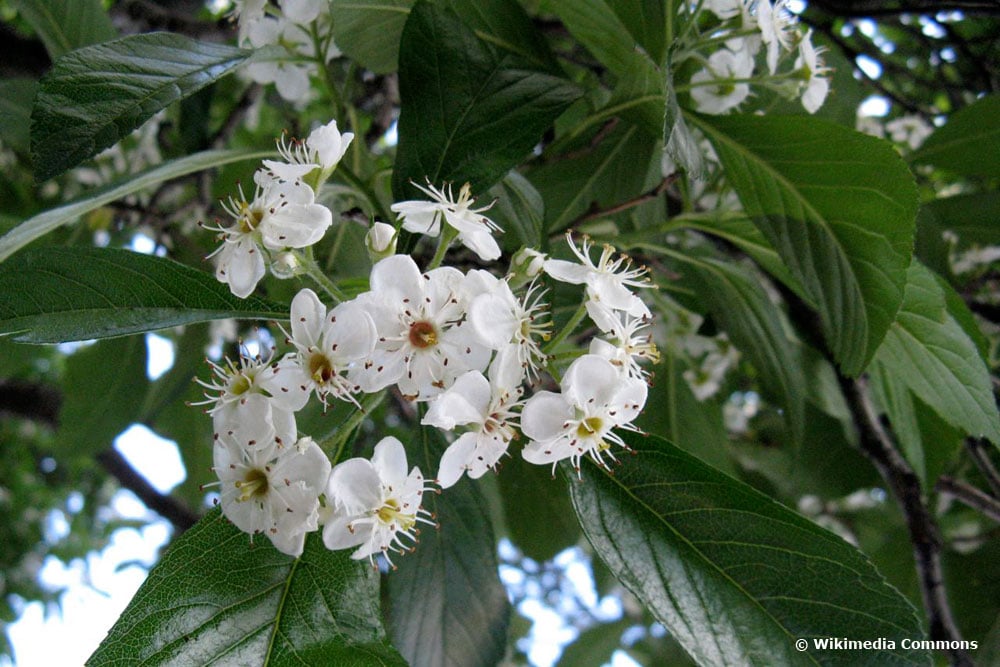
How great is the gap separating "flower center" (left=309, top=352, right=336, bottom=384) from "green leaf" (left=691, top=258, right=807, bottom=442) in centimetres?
72

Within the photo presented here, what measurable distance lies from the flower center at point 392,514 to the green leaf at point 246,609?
75 millimetres

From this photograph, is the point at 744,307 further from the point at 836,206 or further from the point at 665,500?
the point at 665,500

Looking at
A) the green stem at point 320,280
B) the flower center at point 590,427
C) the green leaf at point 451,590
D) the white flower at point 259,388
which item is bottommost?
the green leaf at point 451,590

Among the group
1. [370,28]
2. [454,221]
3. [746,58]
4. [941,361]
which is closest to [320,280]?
[454,221]

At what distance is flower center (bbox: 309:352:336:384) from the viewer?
2.50ft

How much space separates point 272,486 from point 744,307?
0.83 metres

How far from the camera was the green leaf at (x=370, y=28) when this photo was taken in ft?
3.51

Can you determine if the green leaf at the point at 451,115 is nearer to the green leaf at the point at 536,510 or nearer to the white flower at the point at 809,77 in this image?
the white flower at the point at 809,77

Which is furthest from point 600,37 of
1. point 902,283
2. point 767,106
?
point 902,283

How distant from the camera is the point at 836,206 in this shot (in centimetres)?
101

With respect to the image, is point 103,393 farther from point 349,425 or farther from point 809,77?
point 809,77

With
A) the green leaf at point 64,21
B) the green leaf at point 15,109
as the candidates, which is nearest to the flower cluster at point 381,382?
the green leaf at point 64,21

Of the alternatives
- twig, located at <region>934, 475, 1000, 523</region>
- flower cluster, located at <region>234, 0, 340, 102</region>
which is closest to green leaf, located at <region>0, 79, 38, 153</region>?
flower cluster, located at <region>234, 0, 340, 102</region>

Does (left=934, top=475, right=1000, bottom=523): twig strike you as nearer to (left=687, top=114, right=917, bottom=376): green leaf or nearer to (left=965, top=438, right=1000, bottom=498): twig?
(left=965, top=438, right=1000, bottom=498): twig
